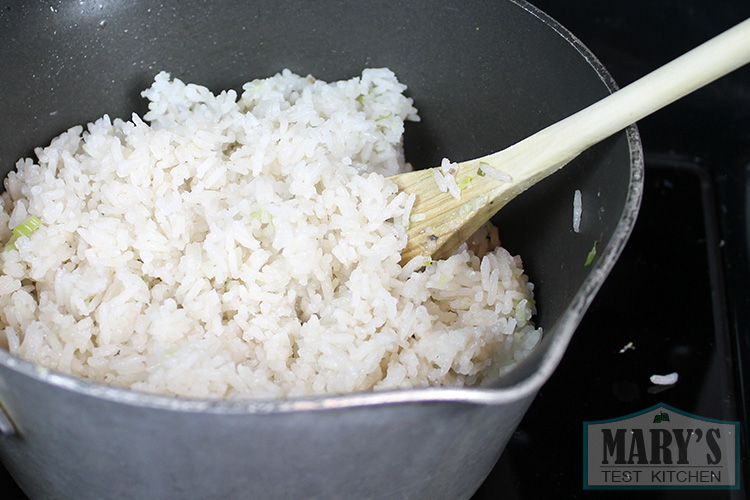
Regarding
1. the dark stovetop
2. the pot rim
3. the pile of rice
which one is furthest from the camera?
the dark stovetop

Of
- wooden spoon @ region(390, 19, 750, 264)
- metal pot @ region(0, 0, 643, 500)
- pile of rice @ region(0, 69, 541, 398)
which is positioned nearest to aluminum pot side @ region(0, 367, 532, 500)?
metal pot @ region(0, 0, 643, 500)

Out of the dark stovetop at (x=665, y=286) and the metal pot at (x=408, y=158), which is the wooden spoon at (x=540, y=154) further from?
the dark stovetop at (x=665, y=286)

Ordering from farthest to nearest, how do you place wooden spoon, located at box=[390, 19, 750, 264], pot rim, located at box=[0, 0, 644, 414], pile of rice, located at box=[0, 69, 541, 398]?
1. pile of rice, located at box=[0, 69, 541, 398]
2. wooden spoon, located at box=[390, 19, 750, 264]
3. pot rim, located at box=[0, 0, 644, 414]

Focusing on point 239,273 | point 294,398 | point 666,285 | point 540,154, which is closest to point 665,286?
point 666,285

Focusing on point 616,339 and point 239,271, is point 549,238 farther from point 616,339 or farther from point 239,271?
point 239,271

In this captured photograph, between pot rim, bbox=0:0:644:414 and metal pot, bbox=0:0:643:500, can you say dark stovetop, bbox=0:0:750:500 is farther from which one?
pot rim, bbox=0:0:644:414

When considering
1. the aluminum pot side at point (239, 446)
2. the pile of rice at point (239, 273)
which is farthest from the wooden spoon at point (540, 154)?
the aluminum pot side at point (239, 446)

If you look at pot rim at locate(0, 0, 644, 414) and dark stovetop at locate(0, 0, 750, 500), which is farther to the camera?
dark stovetop at locate(0, 0, 750, 500)
